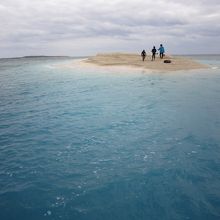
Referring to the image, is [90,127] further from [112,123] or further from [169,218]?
[169,218]

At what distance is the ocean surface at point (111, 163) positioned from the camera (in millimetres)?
6691

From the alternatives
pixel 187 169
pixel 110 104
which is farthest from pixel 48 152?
pixel 110 104

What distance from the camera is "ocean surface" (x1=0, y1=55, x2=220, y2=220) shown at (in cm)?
669

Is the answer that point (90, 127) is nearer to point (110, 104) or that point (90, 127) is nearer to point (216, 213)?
point (110, 104)

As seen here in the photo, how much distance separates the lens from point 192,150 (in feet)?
32.4

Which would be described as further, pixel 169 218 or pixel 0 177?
pixel 0 177

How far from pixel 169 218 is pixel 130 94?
1587cm

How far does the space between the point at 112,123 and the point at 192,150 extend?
15.4ft

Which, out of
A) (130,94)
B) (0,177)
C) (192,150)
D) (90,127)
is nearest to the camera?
(0,177)

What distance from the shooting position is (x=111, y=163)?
8961mm

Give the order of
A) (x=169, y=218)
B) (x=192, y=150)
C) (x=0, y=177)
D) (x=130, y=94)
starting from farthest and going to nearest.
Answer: (x=130, y=94) → (x=192, y=150) → (x=0, y=177) → (x=169, y=218)

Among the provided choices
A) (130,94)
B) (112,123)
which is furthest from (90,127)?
(130,94)

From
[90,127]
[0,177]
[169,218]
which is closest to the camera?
[169,218]

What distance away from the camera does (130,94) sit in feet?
71.1
